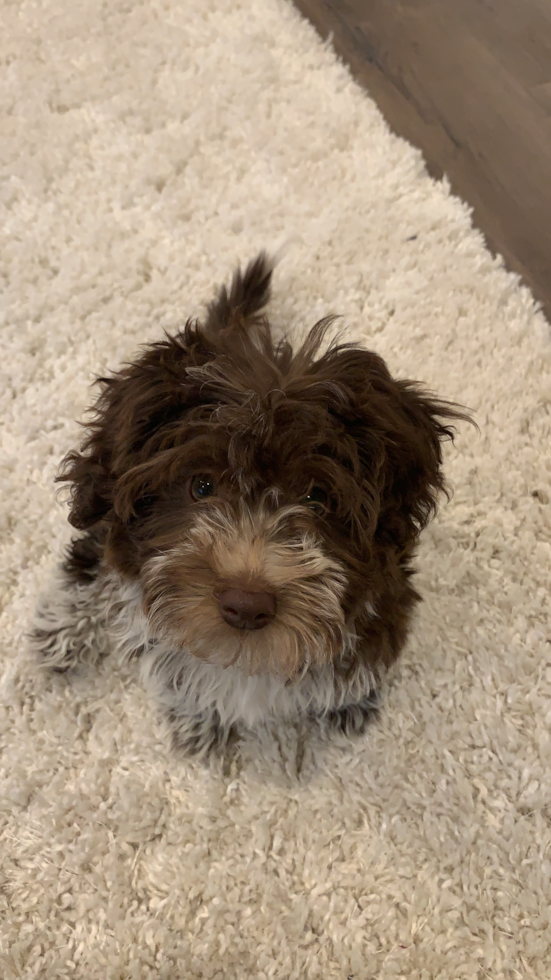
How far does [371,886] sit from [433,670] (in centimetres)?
50

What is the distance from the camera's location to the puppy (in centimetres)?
112

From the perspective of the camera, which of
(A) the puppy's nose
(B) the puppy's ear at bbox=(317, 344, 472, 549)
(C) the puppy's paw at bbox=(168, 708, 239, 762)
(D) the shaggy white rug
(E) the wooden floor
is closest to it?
(A) the puppy's nose

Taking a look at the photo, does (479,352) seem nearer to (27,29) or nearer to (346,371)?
(346,371)

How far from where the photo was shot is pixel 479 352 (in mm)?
2109

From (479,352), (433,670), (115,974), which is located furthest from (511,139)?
(115,974)

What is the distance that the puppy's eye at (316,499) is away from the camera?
1208 millimetres

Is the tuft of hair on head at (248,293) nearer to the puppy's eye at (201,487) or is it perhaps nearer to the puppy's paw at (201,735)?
the puppy's eye at (201,487)

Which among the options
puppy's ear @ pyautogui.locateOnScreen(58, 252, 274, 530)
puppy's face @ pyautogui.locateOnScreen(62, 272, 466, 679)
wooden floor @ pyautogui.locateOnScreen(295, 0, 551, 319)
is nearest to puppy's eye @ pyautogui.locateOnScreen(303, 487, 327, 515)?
puppy's face @ pyautogui.locateOnScreen(62, 272, 466, 679)

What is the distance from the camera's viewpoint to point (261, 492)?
119cm

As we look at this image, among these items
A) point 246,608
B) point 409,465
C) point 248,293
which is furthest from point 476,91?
point 246,608

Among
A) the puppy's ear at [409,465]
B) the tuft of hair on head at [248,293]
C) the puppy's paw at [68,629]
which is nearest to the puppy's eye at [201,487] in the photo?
the puppy's ear at [409,465]

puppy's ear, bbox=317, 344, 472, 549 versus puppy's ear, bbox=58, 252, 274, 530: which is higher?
puppy's ear, bbox=58, 252, 274, 530

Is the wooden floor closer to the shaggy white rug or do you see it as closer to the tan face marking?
the shaggy white rug

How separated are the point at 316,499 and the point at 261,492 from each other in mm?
98
